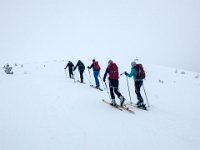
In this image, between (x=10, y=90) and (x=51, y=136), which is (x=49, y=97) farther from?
(x=51, y=136)

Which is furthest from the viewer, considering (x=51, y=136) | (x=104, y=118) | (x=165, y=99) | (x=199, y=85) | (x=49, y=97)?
(x=199, y=85)

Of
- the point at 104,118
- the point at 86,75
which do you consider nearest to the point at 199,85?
the point at 86,75

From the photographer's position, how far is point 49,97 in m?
11.7

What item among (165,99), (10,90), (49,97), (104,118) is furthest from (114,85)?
(10,90)

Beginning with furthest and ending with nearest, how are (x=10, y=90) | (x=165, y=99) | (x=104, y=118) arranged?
(x=165, y=99) < (x=10, y=90) < (x=104, y=118)

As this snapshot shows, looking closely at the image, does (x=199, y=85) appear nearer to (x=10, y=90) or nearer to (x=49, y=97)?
(x=49, y=97)

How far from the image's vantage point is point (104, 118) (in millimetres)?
8656

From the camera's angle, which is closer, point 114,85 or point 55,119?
point 55,119

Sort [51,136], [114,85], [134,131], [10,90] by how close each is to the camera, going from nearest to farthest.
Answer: [51,136] < [134,131] < [114,85] < [10,90]

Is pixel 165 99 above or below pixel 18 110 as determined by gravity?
below

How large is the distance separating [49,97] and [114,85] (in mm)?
3613

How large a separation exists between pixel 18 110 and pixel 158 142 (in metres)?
5.70

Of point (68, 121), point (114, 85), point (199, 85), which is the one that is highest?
point (114, 85)

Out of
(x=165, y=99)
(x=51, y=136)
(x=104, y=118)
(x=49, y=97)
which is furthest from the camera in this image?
(x=165, y=99)
